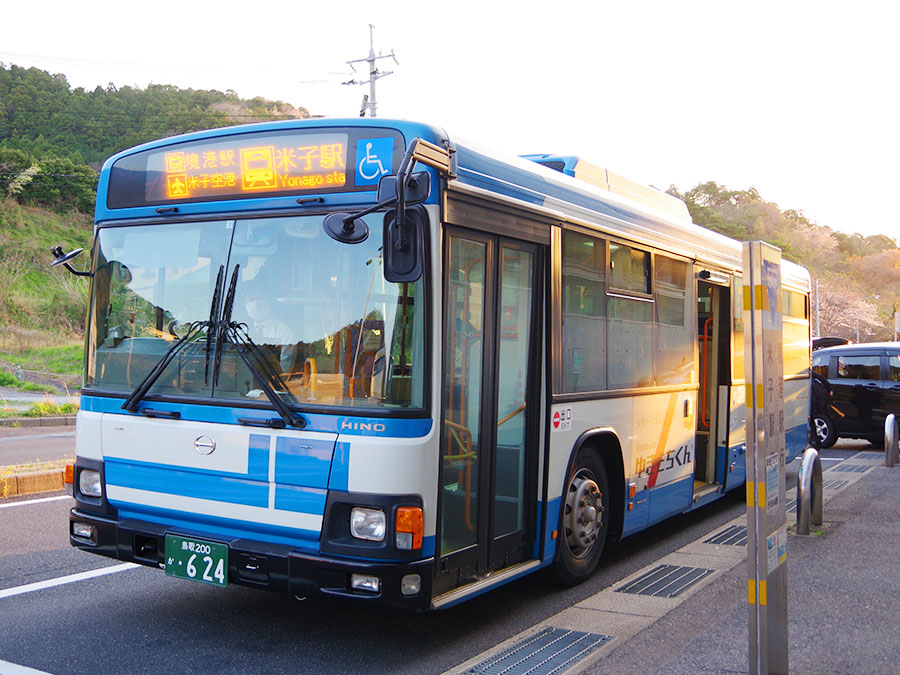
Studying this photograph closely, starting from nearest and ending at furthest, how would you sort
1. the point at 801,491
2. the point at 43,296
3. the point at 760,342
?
the point at 760,342 < the point at 801,491 < the point at 43,296

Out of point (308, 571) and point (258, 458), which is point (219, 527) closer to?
point (258, 458)

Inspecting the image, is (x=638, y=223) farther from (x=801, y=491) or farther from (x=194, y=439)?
(x=194, y=439)

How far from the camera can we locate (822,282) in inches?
3174

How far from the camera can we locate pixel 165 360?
4.99 meters

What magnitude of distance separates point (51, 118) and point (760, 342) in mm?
56968

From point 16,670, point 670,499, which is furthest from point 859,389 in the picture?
point 16,670

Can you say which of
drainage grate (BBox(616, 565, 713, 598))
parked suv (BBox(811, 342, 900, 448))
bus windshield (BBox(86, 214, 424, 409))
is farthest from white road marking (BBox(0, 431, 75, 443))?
parked suv (BBox(811, 342, 900, 448))

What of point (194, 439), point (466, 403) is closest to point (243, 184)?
point (194, 439)

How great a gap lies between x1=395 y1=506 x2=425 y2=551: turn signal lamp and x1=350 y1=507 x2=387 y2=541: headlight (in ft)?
0.27

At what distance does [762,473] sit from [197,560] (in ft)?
9.71

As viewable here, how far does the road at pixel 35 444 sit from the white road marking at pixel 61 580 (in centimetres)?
615

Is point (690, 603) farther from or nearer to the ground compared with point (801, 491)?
nearer to the ground

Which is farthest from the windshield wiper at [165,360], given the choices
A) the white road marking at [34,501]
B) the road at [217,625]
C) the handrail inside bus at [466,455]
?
the white road marking at [34,501]

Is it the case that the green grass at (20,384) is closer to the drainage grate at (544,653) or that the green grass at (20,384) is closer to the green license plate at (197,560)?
the green license plate at (197,560)
